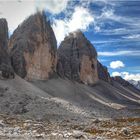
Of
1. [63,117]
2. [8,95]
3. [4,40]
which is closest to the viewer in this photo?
[63,117]

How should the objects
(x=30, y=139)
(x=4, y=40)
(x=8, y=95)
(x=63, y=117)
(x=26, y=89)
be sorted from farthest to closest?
(x=4, y=40), (x=26, y=89), (x=8, y=95), (x=63, y=117), (x=30, y=139)

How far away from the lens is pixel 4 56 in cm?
16975

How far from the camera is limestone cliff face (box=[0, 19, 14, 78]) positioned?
162 meters

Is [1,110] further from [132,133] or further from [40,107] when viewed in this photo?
[132,133]

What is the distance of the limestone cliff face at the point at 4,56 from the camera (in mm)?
161625

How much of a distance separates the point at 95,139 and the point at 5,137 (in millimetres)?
8540

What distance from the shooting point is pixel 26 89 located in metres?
154

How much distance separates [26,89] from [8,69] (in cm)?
1433

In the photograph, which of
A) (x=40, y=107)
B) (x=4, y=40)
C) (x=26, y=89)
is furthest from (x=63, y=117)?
(x=4, y=40)

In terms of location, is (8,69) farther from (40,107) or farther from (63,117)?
(63,117)

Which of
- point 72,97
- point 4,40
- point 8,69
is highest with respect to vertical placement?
point 4,40

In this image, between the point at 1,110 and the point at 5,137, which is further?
the point at 1,110

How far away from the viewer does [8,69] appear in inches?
6412

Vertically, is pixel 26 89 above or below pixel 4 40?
below
